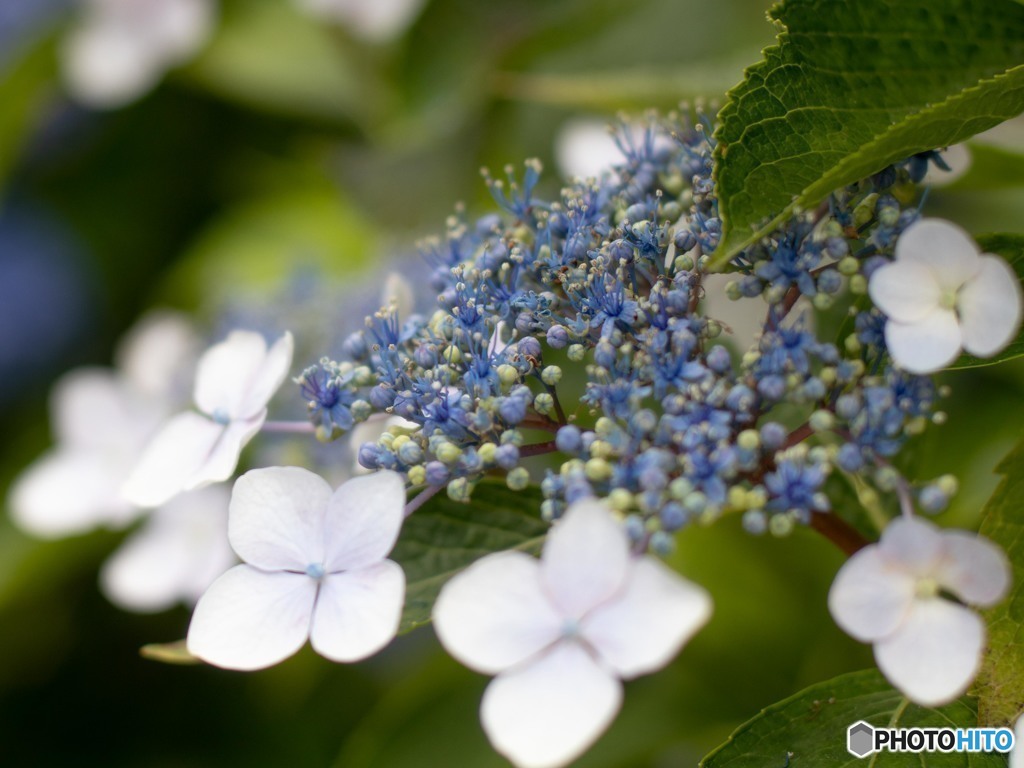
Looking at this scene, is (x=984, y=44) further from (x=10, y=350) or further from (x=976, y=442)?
(x=10, y=350)

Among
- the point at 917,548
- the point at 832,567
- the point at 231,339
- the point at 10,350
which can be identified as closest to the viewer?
the point at 917,548

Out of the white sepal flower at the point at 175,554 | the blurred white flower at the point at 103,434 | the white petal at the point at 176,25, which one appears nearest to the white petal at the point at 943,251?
the white sepal flower at the point at 175,554

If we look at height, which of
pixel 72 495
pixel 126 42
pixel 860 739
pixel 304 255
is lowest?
pixel 860 739

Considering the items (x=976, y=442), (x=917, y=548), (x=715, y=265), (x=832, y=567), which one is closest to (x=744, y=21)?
(x=976, y=442)

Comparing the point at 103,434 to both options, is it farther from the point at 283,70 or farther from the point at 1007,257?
the point at 1007,257

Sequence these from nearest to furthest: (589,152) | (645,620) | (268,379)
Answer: (645,620)
(268,379)
(589,152)

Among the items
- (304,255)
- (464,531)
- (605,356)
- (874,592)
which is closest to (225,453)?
(464,531)
